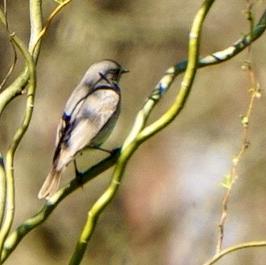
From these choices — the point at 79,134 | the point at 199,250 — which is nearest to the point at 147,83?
the point at 199,250

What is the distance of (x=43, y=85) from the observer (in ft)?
22.2

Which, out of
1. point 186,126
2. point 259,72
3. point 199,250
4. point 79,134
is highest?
point 79,134

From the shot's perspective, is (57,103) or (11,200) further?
(57,103)

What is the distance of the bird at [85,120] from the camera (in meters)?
3.81

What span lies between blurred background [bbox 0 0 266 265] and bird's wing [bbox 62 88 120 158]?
2.10 meters

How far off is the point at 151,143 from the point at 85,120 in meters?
2.97

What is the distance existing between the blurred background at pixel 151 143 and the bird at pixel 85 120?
2012mm

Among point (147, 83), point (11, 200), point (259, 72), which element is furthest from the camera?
point (147, 83)

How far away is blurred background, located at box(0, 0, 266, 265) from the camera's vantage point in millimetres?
6414

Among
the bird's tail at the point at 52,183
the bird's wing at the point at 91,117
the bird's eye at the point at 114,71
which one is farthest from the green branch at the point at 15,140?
the bird's eye at the point at 114,71

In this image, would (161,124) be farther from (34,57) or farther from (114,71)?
(114,71)

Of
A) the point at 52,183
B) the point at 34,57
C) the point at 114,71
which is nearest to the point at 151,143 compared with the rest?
the point at 114,71

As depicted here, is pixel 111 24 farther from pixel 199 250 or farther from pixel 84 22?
pixel 199 250

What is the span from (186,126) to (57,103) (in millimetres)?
605
